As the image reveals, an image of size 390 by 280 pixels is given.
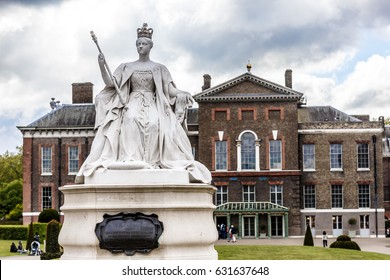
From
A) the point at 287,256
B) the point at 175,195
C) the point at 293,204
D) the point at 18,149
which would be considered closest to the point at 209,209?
the point at 175,195

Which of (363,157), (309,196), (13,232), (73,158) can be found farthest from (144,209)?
(73,158)

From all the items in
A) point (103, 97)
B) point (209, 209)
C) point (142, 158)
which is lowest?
point (209, 209)

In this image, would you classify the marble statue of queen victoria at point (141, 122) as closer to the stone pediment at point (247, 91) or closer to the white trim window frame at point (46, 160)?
the stone pediment at point (247, 91)

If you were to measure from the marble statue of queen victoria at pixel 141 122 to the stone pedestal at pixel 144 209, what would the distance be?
41 cm

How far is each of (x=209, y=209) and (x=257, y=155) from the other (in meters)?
42.4

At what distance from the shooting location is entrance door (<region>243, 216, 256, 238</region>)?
52812mm

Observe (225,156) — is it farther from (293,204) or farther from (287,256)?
(287,256)

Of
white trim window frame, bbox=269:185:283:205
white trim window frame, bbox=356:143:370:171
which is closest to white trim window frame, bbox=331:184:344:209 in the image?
white trim window frame, bbox=356:143:370:171

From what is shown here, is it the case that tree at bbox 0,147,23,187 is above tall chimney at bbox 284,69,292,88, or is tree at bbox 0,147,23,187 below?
below

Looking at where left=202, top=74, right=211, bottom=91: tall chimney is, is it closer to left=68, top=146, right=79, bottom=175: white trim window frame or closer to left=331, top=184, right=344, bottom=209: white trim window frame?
left=68, top=146, right=79, bottom=175: white trim window frame

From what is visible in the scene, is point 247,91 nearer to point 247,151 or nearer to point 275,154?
point 247,151

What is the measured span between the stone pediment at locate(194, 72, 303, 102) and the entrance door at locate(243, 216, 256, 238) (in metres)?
8.82
